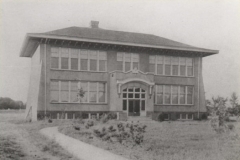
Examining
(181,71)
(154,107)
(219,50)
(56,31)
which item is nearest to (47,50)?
(56,31)

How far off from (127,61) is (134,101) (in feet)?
12.5

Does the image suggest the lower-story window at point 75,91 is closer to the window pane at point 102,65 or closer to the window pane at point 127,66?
the window pane at point 102,65

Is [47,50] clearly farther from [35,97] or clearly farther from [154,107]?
[154,107]

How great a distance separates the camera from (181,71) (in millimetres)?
33219

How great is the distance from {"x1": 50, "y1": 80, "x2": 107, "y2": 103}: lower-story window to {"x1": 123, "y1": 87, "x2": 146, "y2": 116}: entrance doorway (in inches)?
76.2

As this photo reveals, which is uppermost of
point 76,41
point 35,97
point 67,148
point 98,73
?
point 76,41

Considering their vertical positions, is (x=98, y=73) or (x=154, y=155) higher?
(x=98, y=73)

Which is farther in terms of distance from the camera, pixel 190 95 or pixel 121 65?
pixel 190 95

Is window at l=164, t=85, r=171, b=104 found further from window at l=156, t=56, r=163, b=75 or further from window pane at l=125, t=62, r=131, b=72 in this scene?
window pane at l=125, t=62, r=131, b=72

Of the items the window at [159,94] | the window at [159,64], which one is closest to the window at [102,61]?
the window at [159,64]

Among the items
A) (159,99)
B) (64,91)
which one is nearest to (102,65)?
(64,91)

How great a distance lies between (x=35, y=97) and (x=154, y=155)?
20589 mm

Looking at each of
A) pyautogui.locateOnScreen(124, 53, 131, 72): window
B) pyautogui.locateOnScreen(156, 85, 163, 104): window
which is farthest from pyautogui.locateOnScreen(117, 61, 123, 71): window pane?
pyautogui.locateOnScreen(156, 85, 163, 104): window

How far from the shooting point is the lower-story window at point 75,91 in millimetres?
28219
